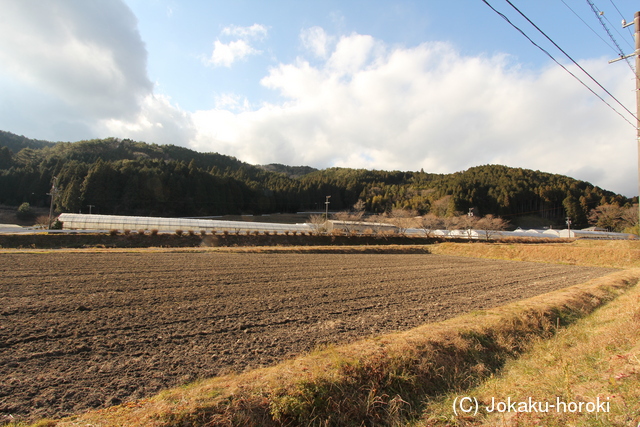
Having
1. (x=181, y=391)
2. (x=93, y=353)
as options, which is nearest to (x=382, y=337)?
(x=181, y=391)

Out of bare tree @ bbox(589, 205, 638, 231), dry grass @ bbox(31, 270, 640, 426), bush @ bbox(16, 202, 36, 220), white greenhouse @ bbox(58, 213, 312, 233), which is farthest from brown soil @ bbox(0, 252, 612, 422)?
bare tree @ bbox(589, 205, 638, 231)

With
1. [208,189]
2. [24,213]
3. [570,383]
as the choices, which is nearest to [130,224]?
[24,213]

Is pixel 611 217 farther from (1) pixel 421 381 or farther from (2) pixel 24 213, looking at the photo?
(2) pixel 24 213

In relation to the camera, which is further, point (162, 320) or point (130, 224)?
point (130, 224)

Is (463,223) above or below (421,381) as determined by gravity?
above

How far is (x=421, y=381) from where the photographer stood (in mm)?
4352

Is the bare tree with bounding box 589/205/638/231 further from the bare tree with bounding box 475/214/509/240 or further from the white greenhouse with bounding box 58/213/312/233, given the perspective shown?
the white greenhouse with bounding box 58/213/312/233

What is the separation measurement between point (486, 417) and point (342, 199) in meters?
115

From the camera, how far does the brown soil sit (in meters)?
3.97

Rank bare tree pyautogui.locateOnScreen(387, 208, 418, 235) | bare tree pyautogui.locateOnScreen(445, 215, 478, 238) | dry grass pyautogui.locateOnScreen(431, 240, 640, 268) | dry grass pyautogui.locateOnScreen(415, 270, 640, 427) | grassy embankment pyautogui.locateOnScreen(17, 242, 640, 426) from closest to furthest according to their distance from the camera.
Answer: grassy embankment pyautogui.locateOnScreen(17, 242, 640, 426) < dry grass pyautogui.locateOnScreen(415, 270, 640, 427) < dry grass pyautogui.locateOnScreen(431, 240, 640, 268) < bare tree pyautogui.locateOnScreen(445, 215, 478, 238) < bare tree pyautogui.locateOnScreen(387, 208, 418, 235)

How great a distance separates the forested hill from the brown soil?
215ft

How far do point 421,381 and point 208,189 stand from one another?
86.4 metres

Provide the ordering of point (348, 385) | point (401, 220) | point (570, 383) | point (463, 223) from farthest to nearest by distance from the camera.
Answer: point (401, 220)
point (463, 223)
point (570, 383)
point (348, 385)

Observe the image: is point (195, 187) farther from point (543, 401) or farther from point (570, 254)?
point (543, 401)
